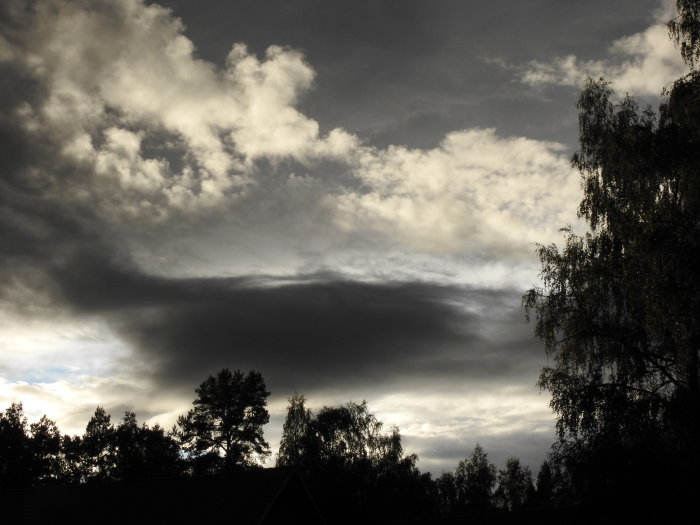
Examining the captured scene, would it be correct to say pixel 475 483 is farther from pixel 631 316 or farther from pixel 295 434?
pixel 631 316

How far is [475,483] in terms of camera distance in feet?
264

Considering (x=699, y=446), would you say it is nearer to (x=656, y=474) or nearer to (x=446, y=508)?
(x=656, y=474)

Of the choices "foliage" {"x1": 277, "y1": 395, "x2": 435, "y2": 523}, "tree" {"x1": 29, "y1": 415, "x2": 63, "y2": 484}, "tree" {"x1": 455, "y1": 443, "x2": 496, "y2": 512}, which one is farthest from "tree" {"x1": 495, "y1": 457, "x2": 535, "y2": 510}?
"tree" {"x1": 29, "y1": 415, "x2": 63, "y2": 484}

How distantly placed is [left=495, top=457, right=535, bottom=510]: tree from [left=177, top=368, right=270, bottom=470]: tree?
35.0 m

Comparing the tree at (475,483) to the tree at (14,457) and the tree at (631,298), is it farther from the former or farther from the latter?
the tree at (631,298)

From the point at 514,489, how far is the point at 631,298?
66342mm

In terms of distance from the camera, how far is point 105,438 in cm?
7519

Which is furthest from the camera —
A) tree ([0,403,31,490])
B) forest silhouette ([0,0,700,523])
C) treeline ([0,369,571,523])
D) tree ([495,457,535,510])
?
tree ([495,457,535,510])

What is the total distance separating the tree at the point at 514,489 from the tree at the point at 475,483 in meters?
1.21

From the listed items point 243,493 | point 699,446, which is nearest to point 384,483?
point 243,493

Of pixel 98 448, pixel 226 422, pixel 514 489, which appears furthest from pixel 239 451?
pixel 514 489

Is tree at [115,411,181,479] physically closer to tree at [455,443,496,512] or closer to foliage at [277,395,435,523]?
foliage at [277,395,435,523]

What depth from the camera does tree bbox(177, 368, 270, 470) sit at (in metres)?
59.4

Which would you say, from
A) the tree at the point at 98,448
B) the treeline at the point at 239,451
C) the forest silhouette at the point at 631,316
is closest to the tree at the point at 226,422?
the treeline at the point at 239,451
